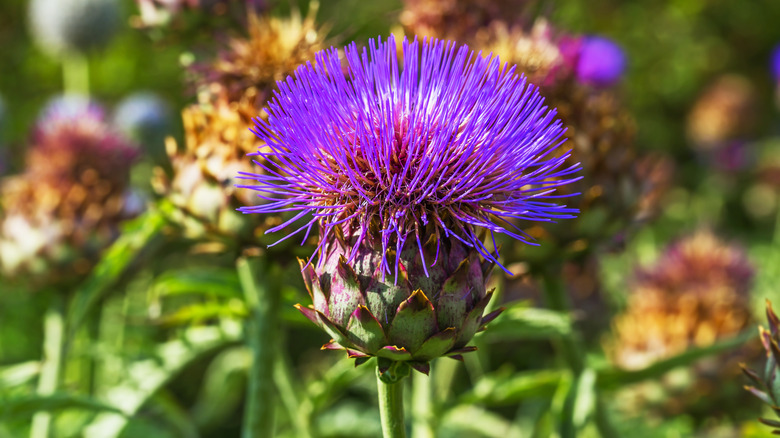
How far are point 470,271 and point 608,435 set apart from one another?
0.68 m

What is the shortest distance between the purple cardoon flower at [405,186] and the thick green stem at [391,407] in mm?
62

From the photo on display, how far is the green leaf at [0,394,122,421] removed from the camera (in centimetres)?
101

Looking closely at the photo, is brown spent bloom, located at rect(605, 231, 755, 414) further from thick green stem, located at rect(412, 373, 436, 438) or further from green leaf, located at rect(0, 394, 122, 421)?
green leaf, located at rect(0, 394, 122, 421)

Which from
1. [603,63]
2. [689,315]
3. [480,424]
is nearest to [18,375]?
[480,424]

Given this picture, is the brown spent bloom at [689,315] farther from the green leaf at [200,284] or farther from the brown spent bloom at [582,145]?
the green leaf at [200,284]

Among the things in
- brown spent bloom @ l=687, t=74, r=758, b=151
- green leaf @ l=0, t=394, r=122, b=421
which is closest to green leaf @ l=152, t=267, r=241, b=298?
green leaf @ l=0, t=394, r=122, b=421

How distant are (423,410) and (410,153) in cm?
63

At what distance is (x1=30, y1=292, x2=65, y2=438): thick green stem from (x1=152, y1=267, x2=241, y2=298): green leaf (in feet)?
0.86

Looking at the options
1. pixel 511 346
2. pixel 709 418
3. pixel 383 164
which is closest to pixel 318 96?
pixel 383 164

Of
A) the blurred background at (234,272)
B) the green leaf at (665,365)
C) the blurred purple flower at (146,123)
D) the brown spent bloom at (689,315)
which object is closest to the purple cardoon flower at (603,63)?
the blurred background at (234,272)

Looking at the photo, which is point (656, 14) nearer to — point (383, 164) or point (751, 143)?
point (751, 143)

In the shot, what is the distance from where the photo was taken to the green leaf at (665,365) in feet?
3.72

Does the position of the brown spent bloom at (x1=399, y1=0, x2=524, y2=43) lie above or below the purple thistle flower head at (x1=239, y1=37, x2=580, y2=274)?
above

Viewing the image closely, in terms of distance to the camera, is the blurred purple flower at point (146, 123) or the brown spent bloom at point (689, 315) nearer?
the brown spent bloom at point (689, 315)
